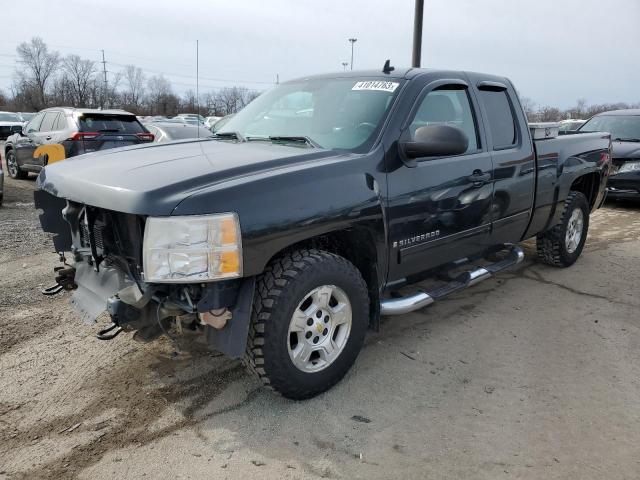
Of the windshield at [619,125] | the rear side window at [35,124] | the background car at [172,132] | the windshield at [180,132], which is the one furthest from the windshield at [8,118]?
the windshield at [619,125]

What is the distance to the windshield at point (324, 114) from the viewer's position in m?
3.32

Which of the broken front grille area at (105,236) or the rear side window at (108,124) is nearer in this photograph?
the broken front grille area at (105,236)

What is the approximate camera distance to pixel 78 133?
10.1 metres

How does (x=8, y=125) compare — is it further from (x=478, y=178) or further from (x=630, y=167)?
(x=478, y=178)

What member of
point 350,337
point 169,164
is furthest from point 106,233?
point 350,337

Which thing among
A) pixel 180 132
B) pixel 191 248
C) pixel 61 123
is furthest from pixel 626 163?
pixel 61 123

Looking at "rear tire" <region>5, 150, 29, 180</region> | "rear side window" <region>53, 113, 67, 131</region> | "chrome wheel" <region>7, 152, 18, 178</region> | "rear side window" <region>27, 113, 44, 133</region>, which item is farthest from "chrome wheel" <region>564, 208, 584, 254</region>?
"chrome wheel" <region>7, 152, 18, 178</region>

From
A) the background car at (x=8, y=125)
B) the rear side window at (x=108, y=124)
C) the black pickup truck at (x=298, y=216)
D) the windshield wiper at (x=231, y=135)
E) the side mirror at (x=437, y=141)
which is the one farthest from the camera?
the background car at (x=8, y=125)

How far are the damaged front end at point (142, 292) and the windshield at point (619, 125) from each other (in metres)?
9.74

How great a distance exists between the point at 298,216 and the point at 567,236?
4.00 m

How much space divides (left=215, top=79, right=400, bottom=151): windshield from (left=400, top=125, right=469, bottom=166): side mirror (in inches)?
10.4

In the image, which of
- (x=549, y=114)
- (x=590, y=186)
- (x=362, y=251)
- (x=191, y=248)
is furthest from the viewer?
(x=549, y=114)

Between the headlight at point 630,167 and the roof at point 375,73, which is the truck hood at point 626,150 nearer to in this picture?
the headlight at point 630,167

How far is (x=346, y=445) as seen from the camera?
2.64m
